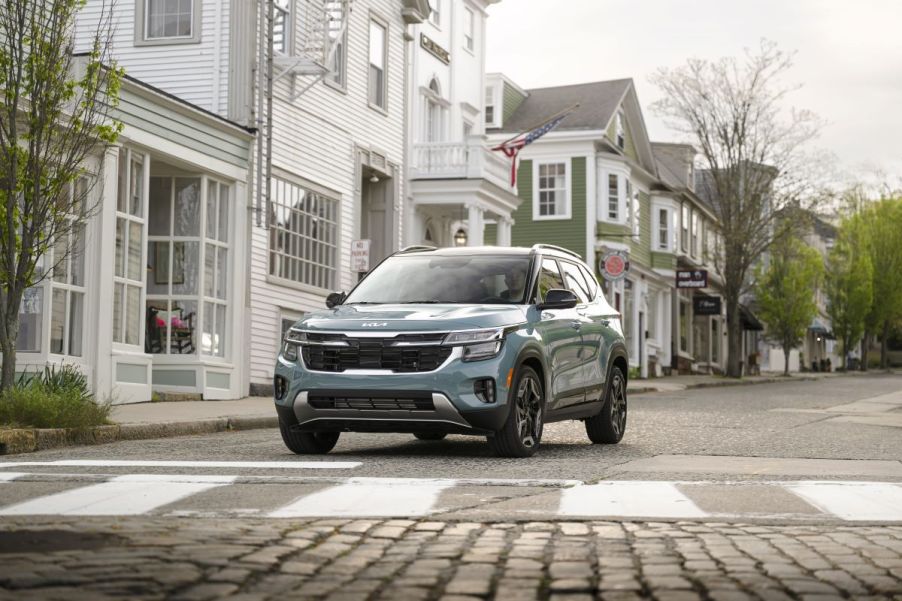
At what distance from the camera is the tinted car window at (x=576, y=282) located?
13097mm

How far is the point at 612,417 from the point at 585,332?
1111 mm

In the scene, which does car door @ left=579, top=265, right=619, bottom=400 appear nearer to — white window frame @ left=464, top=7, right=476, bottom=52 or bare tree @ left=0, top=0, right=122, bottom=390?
bare tree @ left=0, top=0, right=122, bottom=390

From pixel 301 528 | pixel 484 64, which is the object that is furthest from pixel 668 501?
pixel 484 64

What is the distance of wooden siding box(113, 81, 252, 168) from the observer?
18.7 m

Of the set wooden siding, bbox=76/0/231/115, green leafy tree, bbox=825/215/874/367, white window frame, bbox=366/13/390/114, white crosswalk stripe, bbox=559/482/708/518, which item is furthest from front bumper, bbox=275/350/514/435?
green leafy tree, bbox=825/215/874/367

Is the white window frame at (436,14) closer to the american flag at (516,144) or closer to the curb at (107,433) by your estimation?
the american flag at (516,144)

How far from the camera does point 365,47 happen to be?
27.7 metres

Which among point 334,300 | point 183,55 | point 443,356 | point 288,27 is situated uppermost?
point 288,27

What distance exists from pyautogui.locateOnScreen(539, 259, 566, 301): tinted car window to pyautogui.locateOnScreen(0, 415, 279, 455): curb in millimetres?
4420

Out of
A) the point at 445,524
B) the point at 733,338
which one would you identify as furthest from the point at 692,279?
the point at 445,524

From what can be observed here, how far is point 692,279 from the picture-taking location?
47.7 metres

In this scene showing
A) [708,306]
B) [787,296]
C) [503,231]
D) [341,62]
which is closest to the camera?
[341,62]

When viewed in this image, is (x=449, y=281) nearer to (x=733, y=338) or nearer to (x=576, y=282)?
(x=576, y=282)

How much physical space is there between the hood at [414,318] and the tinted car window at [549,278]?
72cm
